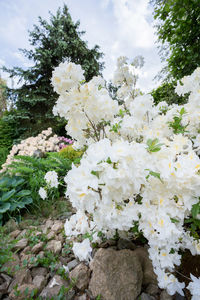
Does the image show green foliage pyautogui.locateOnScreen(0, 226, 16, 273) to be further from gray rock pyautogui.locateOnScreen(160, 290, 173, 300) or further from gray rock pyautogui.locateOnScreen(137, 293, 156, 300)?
gray rock pyautogui.locateOnScreen(160, 290, 173, 300)

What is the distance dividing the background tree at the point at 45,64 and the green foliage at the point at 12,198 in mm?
5930

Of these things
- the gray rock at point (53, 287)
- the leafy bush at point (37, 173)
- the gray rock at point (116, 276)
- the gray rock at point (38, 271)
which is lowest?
the gray rock at point (38, 271)

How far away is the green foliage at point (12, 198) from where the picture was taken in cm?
211

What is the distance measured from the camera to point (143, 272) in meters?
1.23

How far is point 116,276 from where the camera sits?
1.12 metres

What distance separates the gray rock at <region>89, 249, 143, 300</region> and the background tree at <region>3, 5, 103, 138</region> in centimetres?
756

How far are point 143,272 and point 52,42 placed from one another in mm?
10198

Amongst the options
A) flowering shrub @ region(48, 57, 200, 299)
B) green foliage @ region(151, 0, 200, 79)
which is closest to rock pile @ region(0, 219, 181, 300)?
Answer: flowering shrub @ region(48, 57, 200, 299)

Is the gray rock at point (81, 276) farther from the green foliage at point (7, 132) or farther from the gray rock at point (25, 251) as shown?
the green foliage at point (7, 132)

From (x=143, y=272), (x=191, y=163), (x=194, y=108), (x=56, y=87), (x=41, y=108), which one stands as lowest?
(x=143, y=272)

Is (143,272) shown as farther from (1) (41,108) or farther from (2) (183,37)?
(1) (41,108)

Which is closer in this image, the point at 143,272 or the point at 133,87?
the point at 143,272

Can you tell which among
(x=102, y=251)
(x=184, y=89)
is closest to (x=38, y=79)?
(x=184, y=89)

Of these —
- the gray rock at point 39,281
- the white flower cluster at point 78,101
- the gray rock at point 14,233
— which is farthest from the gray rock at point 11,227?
the white flower cluster at point 78,101
